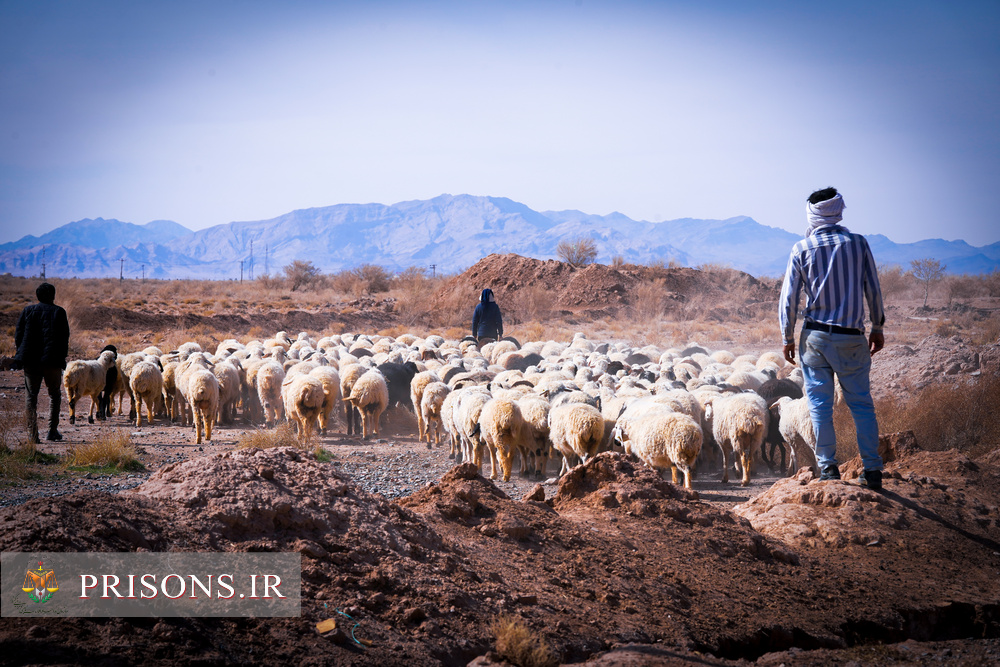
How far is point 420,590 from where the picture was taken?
3.72m

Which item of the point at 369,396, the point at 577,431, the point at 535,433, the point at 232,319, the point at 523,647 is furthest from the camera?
the point at 232,319

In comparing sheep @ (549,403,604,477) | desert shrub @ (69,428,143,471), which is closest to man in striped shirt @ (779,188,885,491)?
sheep @ (549,403,604,477)

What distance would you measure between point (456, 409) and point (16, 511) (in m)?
6.67

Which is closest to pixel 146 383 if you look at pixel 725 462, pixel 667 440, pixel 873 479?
pixel 667 440

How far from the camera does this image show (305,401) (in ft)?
36.0

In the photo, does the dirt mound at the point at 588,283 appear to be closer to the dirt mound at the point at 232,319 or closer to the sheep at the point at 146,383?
the dirt mound at the point at 232,319

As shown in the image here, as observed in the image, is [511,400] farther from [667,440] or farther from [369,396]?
[369,396]

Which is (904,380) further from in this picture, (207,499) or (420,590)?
(207,499)

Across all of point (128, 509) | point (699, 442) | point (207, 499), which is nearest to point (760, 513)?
point (699, 442)

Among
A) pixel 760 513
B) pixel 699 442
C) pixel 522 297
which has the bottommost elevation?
pixel 760 513

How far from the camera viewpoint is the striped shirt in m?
5.39

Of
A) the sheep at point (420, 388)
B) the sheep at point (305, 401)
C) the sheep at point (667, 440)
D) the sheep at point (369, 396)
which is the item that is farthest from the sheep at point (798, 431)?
the sheep at point (305, 401)

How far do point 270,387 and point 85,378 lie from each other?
11.2ft

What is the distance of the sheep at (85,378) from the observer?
487 inches
